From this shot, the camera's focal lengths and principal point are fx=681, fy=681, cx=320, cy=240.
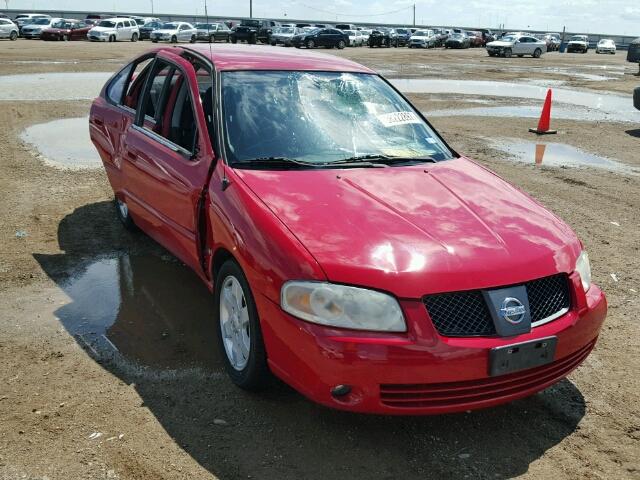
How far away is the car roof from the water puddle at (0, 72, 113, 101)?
11241 millimetres

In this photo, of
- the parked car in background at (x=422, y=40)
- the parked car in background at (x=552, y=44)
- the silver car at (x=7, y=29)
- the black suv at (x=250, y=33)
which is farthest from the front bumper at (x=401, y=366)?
the parked car in background at (x=552, y=44)

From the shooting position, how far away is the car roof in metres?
4.68

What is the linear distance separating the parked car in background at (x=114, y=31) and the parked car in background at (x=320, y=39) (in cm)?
1243

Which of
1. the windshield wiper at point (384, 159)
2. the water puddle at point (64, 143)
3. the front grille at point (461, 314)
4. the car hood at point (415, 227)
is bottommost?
the water puddle at point (64, 143)

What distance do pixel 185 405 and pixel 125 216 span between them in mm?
3047

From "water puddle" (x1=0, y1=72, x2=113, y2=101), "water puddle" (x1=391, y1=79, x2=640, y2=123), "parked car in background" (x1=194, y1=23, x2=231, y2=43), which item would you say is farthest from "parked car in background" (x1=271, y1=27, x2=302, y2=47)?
"water puddle" (x1=0, y1=72, x2=113, y2=101)

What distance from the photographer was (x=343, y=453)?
318 centimetres

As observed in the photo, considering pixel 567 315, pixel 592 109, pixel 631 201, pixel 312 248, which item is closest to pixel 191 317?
pixel 312 248

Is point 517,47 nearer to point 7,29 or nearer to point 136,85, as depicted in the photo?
point 7,29

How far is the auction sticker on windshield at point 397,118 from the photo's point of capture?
4.64 meters

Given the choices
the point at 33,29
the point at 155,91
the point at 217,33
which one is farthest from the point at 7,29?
the point at 155,91

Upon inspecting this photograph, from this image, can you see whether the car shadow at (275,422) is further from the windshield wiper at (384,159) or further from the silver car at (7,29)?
the silver car at (7,29)

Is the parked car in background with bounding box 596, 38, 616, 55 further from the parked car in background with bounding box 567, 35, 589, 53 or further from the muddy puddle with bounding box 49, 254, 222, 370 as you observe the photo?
the muddy puddle with bounding box 49, 254, 222, 370

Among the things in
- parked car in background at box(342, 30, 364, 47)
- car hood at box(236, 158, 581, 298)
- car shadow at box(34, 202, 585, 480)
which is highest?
parked car in background at box(342, 30, 364, 47)
